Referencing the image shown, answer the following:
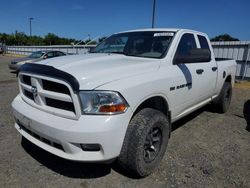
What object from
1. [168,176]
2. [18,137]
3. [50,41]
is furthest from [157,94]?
[50,41]

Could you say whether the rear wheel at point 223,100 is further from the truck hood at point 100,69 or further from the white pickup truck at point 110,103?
the truck hood at point 100,69

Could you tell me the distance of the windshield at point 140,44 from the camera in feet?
11.2

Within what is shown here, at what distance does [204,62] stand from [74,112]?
2.77 meters

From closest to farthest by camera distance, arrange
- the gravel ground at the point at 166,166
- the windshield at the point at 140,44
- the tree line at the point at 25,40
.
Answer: the gravel ground at the point at 166,166, the windshield at the point at 140,44, the tree line at the point at 25,40

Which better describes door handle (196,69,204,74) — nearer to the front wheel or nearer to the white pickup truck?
the white pickup truck

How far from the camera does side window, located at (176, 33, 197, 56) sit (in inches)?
136

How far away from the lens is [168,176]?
→ 9.18 ft

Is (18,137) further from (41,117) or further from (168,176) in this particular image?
(168,176)

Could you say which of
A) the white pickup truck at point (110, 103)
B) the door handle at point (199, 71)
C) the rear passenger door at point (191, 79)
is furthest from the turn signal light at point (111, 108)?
the door handle at point (199, 71)

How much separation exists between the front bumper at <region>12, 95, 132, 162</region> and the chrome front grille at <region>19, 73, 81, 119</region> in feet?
0.24

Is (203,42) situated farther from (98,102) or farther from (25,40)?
(25,40)

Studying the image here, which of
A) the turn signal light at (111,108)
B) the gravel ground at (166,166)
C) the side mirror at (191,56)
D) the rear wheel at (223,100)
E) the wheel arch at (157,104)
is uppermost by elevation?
the side mirror at (191,56)

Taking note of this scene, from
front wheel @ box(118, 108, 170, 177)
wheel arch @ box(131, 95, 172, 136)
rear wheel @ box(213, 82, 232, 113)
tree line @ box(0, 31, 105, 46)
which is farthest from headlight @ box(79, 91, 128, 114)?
tree line @ box(0, 31, 105, 46)

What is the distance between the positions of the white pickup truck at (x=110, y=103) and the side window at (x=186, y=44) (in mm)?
28
